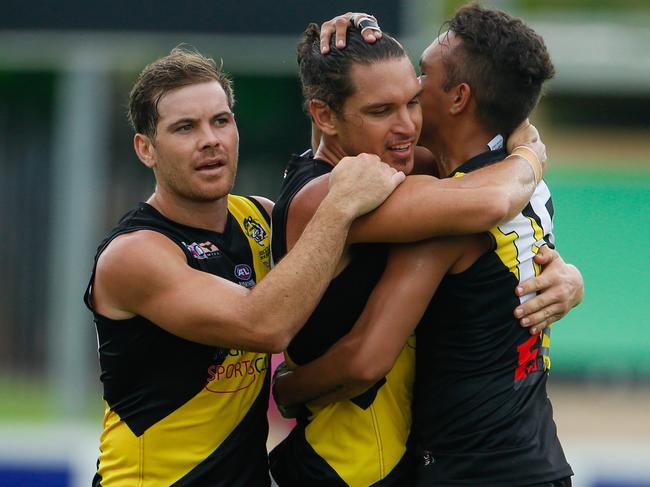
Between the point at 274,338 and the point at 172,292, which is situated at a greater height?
the point at 172,292

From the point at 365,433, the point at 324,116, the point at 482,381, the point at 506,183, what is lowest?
the point at 365,433

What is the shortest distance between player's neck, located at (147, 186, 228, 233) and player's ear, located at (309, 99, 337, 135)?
1.73 feet

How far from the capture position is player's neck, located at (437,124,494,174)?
435cm

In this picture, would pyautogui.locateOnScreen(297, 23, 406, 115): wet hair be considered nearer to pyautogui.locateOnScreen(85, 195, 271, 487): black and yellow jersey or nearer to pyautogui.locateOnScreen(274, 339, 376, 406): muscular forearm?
pyautogui.locateOnScreen(85, 195, 271, 487): black and yellow jersey

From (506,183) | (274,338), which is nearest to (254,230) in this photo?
(274,338)

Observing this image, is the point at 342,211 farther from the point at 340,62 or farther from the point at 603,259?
the point at 603,259

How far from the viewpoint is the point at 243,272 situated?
452 centimetres

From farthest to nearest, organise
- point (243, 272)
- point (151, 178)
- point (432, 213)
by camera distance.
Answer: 1. point (151, 178)
2. point (243, 272)
3. point (432, 213)

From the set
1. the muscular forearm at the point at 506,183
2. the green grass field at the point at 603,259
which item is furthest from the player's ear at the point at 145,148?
the green grass field at the point at 603,259

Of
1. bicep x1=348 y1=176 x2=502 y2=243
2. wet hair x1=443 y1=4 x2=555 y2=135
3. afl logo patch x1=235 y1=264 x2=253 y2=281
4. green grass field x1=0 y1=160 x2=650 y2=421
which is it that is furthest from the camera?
green grass field x1=0 y1=160 x2=650 y2=421

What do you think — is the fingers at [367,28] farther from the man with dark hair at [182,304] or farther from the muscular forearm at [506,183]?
the muscular forearm at [506,183]

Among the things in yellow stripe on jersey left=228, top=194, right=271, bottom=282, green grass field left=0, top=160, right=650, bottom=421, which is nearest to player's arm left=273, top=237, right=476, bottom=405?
yellow stripe on jersey left=228, top=194, right=271, bottom=282

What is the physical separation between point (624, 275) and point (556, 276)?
6814 mm

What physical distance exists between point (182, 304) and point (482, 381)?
1067 millimetres
